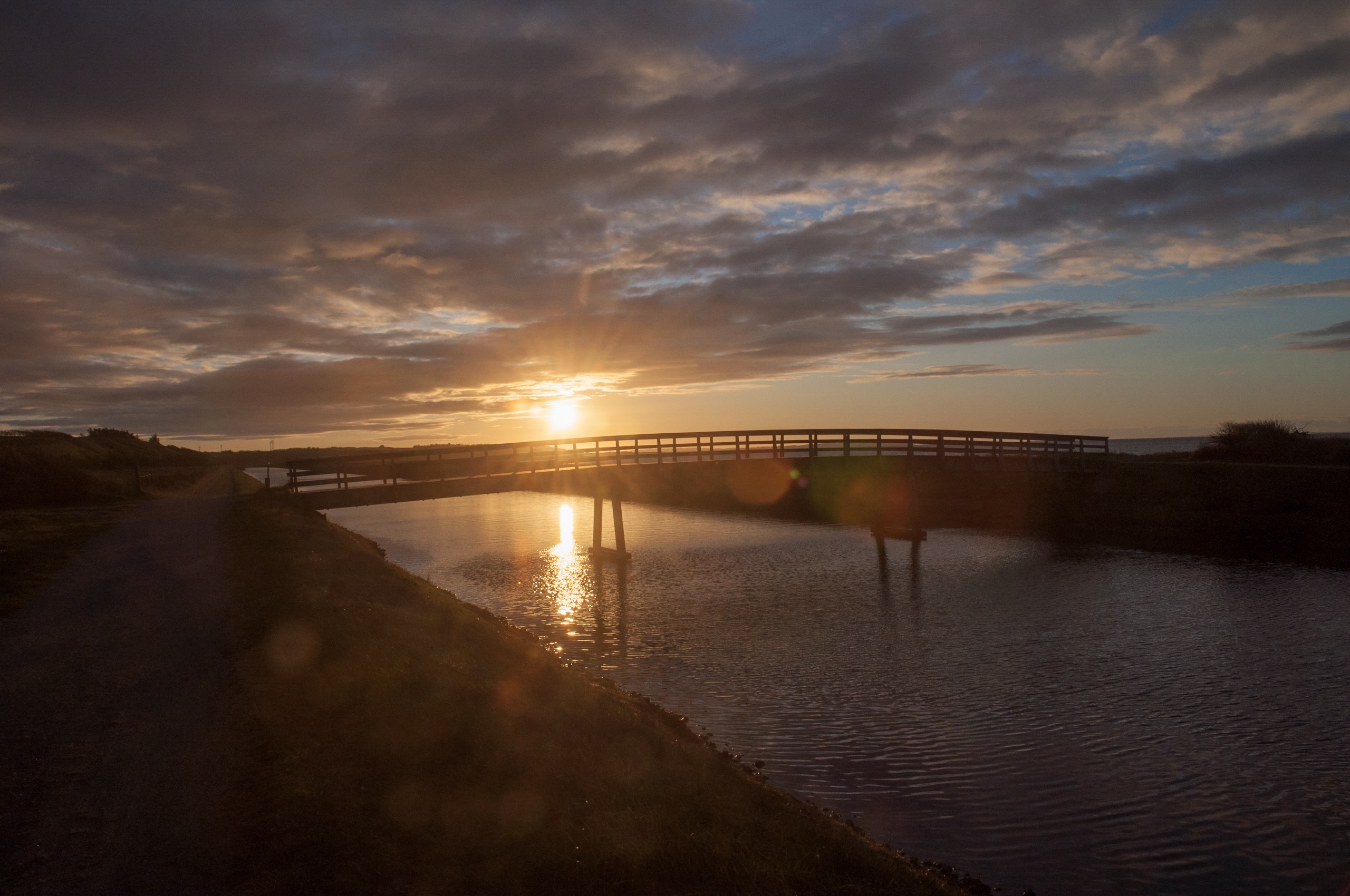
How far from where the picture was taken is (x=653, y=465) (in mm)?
35375

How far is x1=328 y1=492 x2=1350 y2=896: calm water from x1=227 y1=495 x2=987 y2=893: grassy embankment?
77.0 inches

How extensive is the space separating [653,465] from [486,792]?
2808cm

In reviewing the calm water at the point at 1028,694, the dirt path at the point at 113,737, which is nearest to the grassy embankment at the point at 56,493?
the dirt path at the point at 113,737

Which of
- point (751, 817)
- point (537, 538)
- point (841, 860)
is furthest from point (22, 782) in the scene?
point (537, 538)

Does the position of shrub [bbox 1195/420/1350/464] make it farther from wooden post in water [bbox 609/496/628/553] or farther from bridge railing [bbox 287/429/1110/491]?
wooden post in water [bbox 609/496/628/553]

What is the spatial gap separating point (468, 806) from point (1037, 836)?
20.7ft

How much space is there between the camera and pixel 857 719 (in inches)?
522

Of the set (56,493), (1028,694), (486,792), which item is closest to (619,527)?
(1028,694)

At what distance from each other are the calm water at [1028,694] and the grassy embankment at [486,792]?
196 centimetres

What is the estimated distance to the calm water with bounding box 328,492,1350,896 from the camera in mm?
9281

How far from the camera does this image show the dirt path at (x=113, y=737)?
223 inches

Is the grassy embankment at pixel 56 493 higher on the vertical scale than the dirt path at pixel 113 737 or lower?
higher

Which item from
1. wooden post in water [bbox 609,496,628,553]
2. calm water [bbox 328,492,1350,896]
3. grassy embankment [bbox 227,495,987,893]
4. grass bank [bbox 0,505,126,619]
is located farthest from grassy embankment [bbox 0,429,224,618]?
wooden post in water [bbox 609,496,628,553]

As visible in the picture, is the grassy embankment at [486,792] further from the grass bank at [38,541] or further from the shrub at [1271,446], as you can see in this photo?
the shrub at [1271,446]
